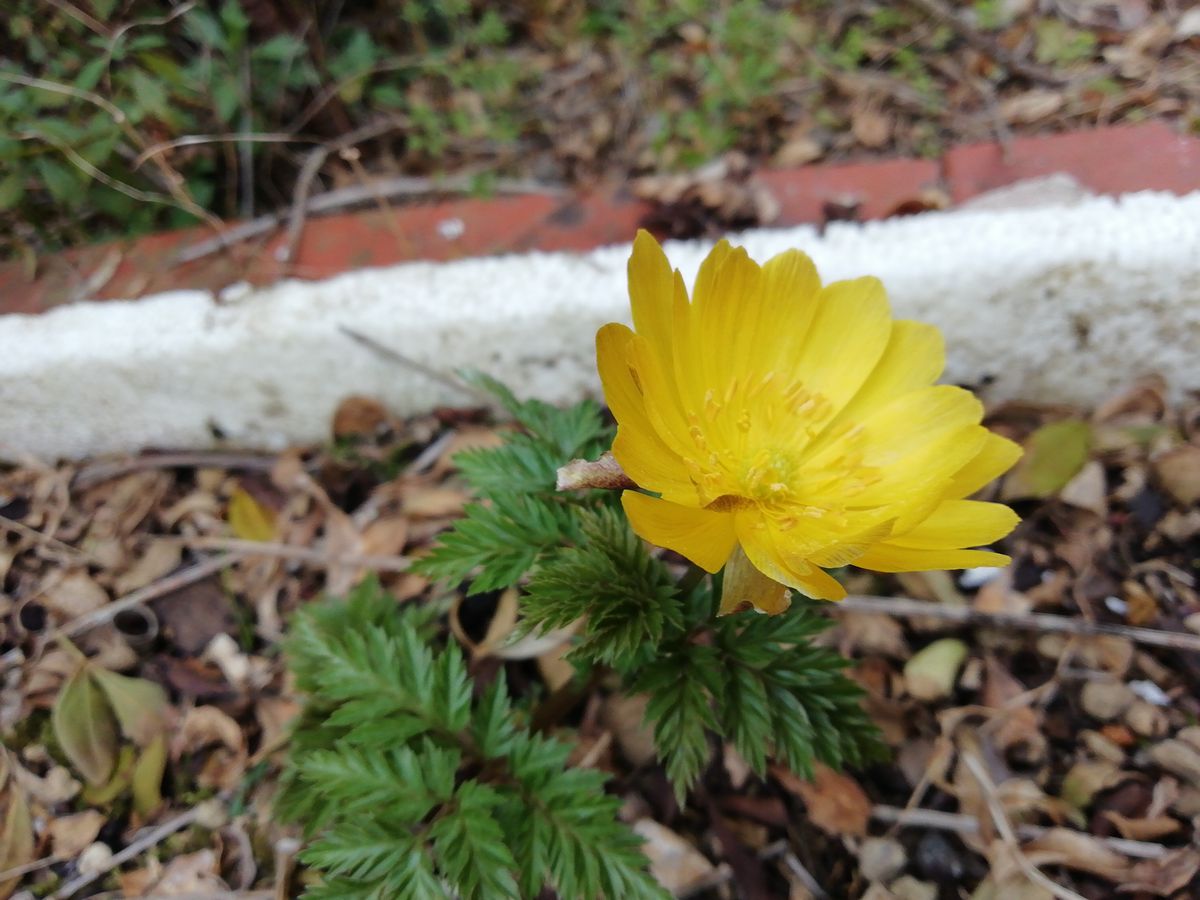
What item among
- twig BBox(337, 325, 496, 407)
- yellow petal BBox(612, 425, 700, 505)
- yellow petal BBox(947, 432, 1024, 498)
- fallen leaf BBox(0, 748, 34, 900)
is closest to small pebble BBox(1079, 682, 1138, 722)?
yellow petal BBox(947, 432, 1024, 498)

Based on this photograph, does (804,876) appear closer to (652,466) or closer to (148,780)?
(652,466)

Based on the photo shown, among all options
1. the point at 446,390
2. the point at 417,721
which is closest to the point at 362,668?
the point at 417,721

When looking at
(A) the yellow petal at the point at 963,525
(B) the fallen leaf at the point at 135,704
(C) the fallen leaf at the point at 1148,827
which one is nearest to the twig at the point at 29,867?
(B) the fallen leaf at the point at 135,704

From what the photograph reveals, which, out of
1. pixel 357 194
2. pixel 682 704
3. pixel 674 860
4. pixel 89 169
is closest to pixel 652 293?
pixel 682 704

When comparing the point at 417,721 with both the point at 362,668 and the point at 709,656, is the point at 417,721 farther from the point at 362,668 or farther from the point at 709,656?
the point at 709,656

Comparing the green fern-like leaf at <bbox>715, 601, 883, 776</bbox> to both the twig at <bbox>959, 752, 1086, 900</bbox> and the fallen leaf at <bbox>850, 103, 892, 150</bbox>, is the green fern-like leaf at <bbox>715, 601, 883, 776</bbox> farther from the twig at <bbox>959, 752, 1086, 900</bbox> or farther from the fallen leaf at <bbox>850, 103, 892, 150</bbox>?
the fallen leaf at <bbox>850, 103, 892, 150</bbox>

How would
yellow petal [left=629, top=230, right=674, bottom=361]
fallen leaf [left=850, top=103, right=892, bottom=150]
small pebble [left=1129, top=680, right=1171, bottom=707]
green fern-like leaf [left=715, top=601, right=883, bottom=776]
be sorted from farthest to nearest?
fallen leaf [left=850, top=103, right=892, bottom=150], small pebble [left=1129, top=680, right=1171, bottom=707], green fern-like leaf [left=715, top=601, right=883, bottom=776], yellow petal [left=629, top=230, right=674, bottom=361]
